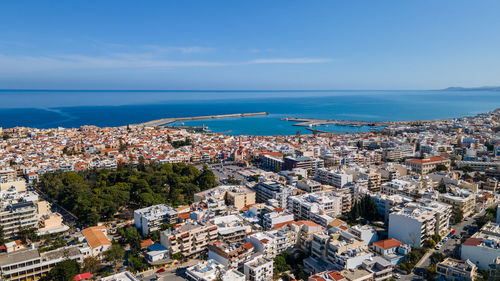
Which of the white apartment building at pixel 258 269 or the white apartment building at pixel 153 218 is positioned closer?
the white apartment building at pixel 258 269

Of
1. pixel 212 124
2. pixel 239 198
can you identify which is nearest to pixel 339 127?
pixel 212 124

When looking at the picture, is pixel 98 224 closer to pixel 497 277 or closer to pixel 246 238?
pixel 246 238

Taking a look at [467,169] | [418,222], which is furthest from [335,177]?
[467,169]

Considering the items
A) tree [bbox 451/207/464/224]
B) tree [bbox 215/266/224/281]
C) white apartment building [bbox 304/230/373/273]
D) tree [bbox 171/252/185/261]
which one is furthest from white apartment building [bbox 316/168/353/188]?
tree [bbox 215/266/224/281]

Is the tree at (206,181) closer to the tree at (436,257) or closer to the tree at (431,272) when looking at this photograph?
the tree at (436,257)

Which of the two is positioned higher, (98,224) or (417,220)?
(417,220)

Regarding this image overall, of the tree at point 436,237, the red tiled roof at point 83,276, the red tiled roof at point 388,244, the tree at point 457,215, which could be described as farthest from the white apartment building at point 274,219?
the tree at point 457,215

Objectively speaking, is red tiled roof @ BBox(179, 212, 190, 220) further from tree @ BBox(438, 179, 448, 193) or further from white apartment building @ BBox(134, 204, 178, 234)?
tree @ BBox(438, 179, 448, 193)
